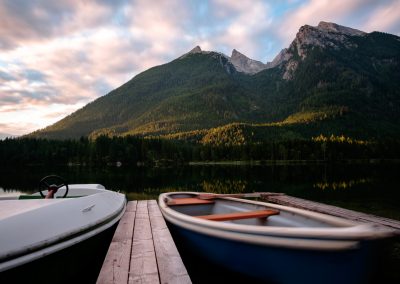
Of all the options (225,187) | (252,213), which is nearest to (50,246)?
(252,213)

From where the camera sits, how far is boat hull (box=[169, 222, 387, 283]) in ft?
14.3

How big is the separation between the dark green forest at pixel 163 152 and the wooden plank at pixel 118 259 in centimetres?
11350

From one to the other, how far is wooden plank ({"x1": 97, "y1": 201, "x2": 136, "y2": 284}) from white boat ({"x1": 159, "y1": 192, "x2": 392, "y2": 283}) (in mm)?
1433

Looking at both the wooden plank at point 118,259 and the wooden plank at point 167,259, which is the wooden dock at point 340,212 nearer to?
the wooden plank at point 167,259

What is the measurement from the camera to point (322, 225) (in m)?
5.96

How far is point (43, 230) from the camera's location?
5.11 meters

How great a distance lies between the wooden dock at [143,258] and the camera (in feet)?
15.6

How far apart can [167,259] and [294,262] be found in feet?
7.52

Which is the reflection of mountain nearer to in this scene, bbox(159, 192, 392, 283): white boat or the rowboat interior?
the rowboat interior

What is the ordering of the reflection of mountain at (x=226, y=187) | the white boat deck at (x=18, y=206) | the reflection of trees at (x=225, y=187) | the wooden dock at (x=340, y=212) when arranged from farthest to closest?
1. the reflection of trees at (x=225, y=187)
2. the reflection of mountain at (x=226, y=187)
3. the wooden dock at (x=340, y=212)
4. the white boat deck at (x=18, y=206)

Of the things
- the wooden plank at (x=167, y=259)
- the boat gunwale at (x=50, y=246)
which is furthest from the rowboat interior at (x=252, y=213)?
the boat gunwale at (x=50, y=246)

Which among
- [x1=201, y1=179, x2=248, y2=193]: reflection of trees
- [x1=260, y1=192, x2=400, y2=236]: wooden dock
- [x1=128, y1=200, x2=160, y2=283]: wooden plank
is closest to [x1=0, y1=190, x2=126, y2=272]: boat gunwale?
[x1=128, y1=200, x2=160, y2=283]: wooden plank

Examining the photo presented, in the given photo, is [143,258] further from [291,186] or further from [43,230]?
[291,186]

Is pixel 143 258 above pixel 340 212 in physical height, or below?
above
